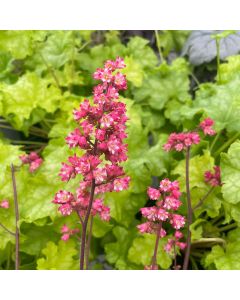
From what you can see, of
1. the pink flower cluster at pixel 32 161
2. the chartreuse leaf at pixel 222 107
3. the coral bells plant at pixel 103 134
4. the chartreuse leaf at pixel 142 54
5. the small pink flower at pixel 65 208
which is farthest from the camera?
the chartreuse leaf at pixel 142 54

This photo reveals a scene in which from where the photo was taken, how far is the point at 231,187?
175 centimetres

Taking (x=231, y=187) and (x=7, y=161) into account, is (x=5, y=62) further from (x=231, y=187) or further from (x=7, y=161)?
(x=231, y=187)

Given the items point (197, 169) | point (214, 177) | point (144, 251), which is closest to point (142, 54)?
point (197, 169)

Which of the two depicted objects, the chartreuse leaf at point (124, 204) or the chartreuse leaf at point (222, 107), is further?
the chartreuse leaf at point (222, 107)

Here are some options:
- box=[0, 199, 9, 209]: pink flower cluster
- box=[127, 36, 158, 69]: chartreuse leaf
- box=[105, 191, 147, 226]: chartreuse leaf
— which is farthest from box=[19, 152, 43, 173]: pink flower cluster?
box=[127, 36, 158, 69]: chartreuse leaf

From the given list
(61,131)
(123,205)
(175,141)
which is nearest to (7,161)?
(61,131)

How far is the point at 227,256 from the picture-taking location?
73.9 inches

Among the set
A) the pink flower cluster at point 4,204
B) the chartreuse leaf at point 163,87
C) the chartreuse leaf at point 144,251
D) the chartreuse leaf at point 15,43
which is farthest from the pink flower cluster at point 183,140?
the chartreuse leaf at point 15,43

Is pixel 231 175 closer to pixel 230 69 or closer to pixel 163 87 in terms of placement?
pixel 230 69

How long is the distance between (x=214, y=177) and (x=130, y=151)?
50 centimetres

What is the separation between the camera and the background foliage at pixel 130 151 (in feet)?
6.23

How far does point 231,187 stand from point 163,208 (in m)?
0.47

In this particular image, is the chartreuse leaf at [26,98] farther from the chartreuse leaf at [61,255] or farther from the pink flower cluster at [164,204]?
the pink flower cluster at [164,204]

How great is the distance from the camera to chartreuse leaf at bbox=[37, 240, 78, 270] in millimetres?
1861
